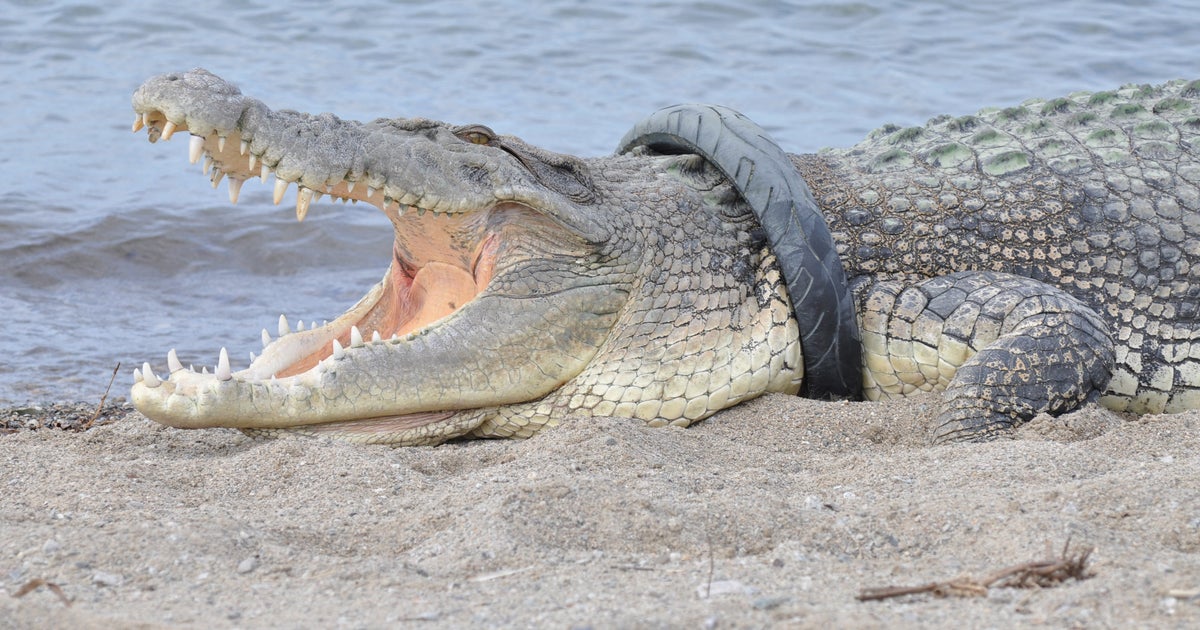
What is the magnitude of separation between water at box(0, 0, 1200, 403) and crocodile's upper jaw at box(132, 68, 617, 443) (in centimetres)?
208

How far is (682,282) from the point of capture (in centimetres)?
462

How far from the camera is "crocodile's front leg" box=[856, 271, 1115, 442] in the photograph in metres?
4.32

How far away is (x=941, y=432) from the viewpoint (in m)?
4.30

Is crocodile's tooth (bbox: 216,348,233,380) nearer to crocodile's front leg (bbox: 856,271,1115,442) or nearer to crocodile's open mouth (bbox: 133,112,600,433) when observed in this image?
crocodile's open mouth (bbox: 133,112,600,433)

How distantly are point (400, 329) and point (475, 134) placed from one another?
32.1 inches

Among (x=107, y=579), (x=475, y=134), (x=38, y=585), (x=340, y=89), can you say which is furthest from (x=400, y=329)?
(x=340, y=89)

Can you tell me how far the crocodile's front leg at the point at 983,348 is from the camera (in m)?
4.32

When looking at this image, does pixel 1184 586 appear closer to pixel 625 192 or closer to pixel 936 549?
pixel 936 549

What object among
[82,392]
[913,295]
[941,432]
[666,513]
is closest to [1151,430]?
[941,432]

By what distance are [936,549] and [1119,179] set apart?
2.41 meters

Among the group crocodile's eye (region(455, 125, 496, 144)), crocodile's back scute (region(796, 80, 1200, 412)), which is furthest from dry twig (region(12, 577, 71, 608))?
crocodile's back scute (region(796, 80, 1200, 412))

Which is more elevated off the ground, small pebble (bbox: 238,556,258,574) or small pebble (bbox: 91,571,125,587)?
small pebble (bbox: 91,571,125,587)

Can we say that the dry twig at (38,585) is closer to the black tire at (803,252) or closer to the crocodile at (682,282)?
the crocodile at (682,282)

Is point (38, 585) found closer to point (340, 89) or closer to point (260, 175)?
point (260, 175)
